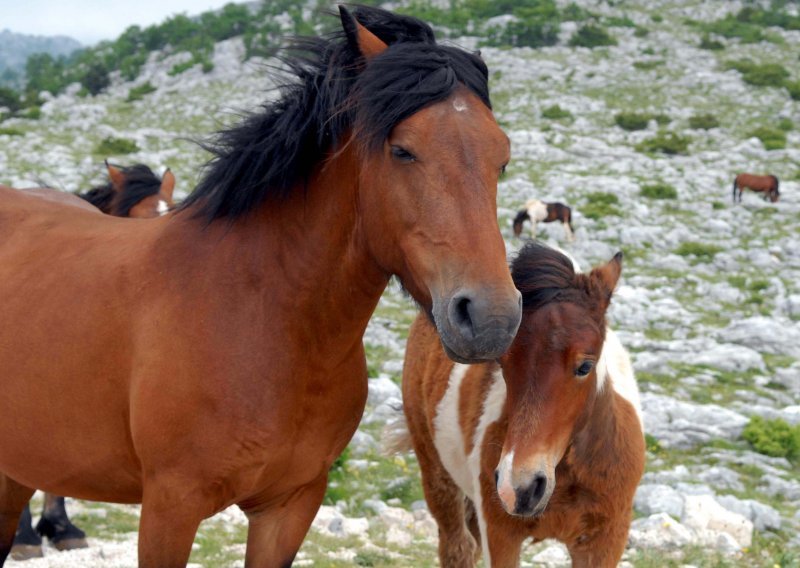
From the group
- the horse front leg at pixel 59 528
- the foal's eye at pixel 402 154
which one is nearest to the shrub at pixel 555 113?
the horse front leg at pixel 59 528

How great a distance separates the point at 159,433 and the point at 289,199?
89cm

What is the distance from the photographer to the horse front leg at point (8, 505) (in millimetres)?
4223

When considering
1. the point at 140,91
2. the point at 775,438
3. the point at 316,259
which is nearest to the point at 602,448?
the point at 316,259

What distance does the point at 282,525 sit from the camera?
3.31m

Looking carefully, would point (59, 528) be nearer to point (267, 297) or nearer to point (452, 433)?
point (452, 433)

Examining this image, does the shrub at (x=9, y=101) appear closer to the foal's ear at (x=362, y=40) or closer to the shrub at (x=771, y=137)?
the shrub at (x=771, y=137)

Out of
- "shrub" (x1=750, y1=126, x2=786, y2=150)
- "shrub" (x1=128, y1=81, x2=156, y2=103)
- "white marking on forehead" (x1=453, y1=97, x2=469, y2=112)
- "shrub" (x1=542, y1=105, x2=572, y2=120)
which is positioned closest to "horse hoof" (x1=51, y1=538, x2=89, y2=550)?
"white marking on forehead" (x1=453, y1=97, x2=469, y2=112)

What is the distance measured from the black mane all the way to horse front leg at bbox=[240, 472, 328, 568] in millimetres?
1175

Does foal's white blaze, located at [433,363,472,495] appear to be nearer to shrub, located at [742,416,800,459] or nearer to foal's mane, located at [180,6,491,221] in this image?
foal's mane, located at [180,6,491,221]

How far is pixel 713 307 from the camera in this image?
12.3 metres

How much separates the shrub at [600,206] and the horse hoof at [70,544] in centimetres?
1239

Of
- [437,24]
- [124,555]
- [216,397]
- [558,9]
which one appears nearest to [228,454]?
[216,397]

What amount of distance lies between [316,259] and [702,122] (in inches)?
892

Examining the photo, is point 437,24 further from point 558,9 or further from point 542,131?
point 542,131
